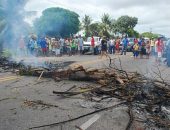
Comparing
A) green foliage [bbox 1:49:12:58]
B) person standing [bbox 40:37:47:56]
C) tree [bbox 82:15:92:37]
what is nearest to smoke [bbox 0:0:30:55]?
green foliage [bbox 1:49:12:58]

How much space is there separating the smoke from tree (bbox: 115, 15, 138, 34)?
65.7 m

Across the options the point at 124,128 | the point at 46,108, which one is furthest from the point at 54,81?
the point at 124,128

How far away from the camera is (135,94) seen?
30.5 feet

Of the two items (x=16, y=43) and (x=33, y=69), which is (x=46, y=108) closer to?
(x=33, y=69)

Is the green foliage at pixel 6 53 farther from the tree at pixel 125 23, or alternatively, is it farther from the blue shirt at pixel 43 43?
the tree at pixel 125 23

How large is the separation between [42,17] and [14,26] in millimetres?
3977

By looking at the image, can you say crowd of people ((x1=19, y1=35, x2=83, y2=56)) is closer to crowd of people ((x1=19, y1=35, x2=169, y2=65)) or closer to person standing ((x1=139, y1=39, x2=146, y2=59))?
crowd of people ((x1=19, y1=35, x2=169, y2=65))

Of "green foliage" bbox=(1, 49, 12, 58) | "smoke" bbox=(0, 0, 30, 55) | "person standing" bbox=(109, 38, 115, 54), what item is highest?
"smoke" bbox=(0, 0, 30, 55)

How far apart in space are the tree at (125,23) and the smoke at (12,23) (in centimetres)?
6566

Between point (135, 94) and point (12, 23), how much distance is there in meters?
13.4

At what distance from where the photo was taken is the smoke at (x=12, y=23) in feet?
64.9

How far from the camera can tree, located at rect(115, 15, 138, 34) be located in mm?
89700

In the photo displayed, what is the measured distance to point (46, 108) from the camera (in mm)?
8422

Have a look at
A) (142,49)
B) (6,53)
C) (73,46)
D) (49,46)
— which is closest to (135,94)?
(6,53)
